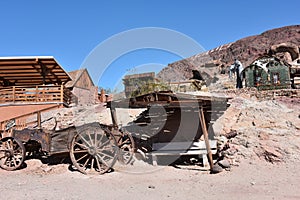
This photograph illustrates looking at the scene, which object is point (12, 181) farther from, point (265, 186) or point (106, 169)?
point (265, 186)

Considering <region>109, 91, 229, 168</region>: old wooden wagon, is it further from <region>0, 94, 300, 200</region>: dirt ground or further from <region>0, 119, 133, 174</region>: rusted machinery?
<region>0, 119, 133, 174</region>: rusted machinery

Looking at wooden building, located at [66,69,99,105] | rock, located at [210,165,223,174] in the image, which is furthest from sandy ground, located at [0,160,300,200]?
wooden building, located at [66,69,99,105]

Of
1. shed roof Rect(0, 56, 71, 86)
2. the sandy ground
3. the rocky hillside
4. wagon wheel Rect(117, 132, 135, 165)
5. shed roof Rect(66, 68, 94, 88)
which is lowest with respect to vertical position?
the sandy ground

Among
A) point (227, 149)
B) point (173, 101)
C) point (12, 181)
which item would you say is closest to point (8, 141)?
point (12, 181)

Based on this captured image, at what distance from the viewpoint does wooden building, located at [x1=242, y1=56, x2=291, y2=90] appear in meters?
22.7

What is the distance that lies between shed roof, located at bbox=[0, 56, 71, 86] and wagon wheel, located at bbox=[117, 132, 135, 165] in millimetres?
6671

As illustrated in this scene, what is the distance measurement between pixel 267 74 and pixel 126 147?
18882mm

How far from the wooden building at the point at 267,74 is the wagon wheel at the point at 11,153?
63.2 feet

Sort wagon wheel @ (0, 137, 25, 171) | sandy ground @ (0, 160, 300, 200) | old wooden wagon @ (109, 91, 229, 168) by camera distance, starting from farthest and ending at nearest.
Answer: old wooden wagon @ (109, 91, 229, 168), wagon wheel @ (0, 137, 25, 171), sandy ground @ (0, 160, 300, 200)

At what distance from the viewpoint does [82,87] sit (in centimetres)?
3103

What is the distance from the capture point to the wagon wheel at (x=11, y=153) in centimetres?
857

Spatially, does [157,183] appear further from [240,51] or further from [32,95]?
[240,51]

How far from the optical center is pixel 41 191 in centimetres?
617

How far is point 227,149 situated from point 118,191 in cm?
498
